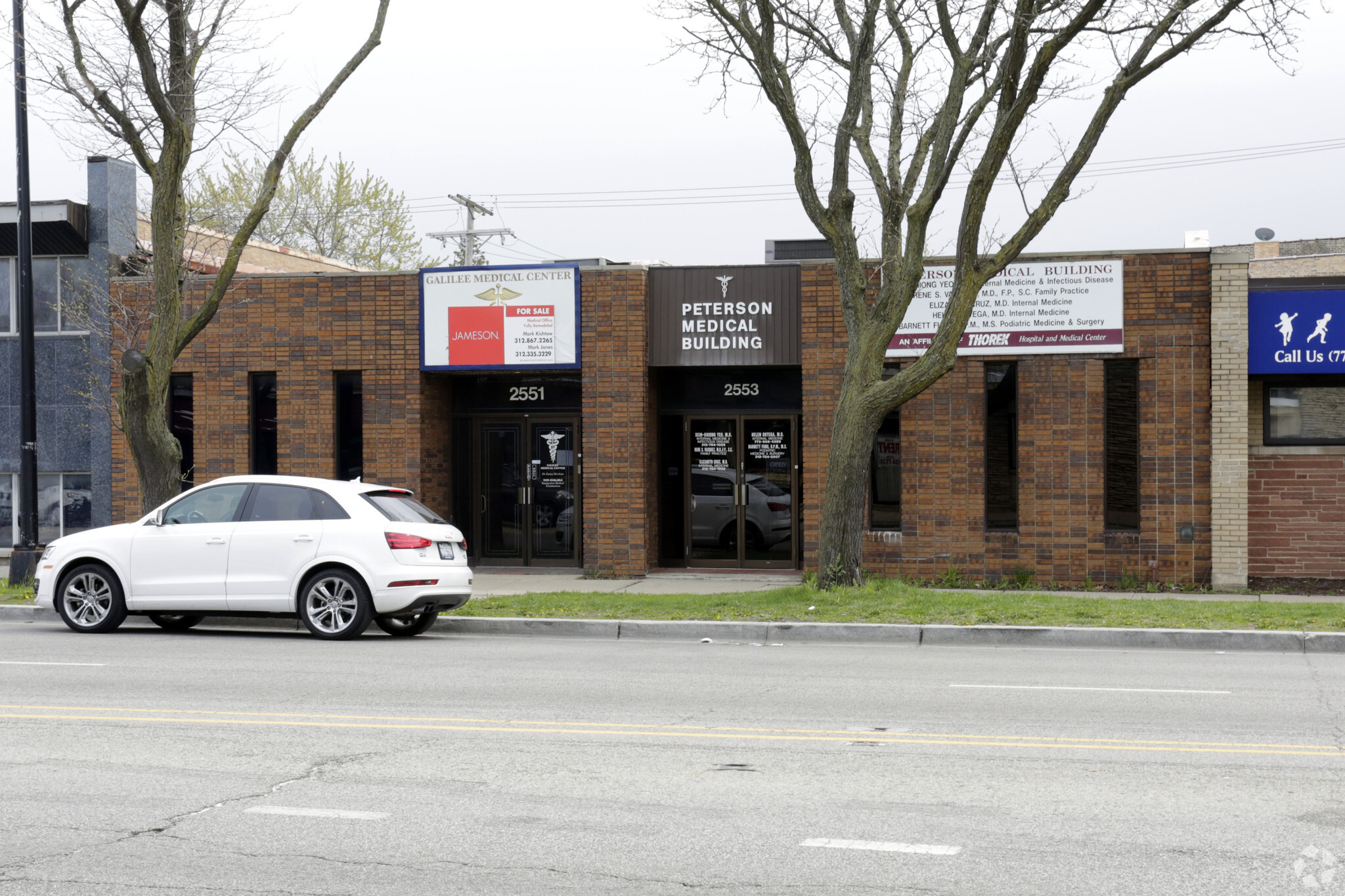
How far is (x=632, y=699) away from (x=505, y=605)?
5.68 metres

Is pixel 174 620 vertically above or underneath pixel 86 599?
underneath

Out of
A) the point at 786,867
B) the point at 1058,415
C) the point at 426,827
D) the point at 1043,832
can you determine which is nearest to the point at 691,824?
the point at 786,867

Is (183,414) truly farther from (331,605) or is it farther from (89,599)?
(331,605)

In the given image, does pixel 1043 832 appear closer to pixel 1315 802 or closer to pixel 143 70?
pixel 1315 802

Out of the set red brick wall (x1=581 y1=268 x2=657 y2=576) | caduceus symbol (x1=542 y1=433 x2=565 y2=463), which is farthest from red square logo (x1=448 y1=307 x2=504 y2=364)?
caduceus symbol (x1=542 y1=433 x2=565 y2=463)

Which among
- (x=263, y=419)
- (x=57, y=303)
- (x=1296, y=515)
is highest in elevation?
(x=57, y=303)

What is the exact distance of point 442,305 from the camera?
19.4 m

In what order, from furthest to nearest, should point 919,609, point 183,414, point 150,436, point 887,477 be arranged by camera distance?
point 183,414 < point 887,477 < point 150,436 < point 919,609

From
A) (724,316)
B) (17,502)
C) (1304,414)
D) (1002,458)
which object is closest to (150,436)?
(17,502)

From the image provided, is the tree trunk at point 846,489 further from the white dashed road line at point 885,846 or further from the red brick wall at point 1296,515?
the white dashed road line at point 885,846

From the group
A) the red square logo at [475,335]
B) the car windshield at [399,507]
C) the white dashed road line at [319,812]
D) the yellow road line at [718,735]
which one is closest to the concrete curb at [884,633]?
the car windshield at [399,507]

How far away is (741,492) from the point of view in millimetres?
19438

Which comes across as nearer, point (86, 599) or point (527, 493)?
point (86, 599)

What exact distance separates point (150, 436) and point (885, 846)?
13.3 m
